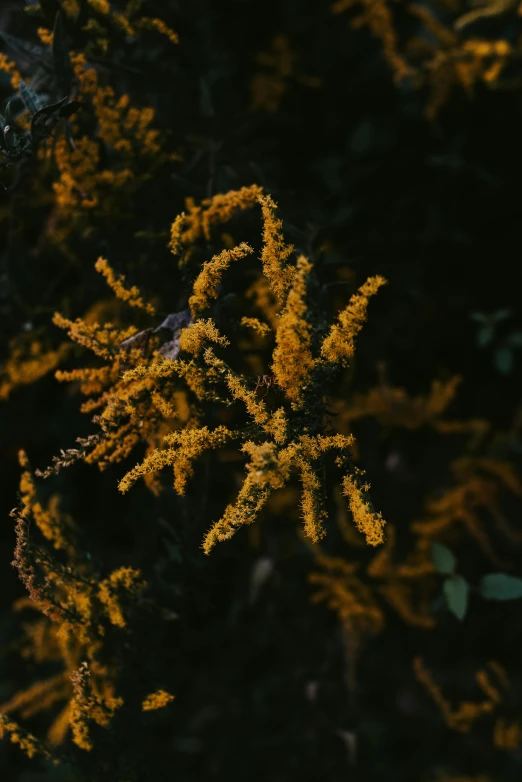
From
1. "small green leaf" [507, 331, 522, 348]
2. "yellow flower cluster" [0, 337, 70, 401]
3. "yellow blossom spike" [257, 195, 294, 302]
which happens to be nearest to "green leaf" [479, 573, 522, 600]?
"small green leaf" [507, 331, 522, 348]

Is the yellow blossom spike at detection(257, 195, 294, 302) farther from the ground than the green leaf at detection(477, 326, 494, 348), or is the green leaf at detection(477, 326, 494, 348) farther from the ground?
the green leaf at detection(477, 326, 494, 348)

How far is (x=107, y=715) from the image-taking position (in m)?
1.38

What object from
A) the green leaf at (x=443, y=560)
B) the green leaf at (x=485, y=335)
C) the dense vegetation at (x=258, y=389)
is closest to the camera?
the dense vegetation at (x=258, y=389)

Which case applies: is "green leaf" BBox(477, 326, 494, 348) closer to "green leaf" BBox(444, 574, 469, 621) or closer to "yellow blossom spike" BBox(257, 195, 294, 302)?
"green leaf" BBox(444, 574, 469, 621)

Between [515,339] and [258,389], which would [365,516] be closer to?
[258,389]

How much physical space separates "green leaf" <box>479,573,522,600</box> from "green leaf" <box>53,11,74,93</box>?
1.66 meters

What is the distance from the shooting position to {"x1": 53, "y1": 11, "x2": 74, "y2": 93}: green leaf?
1.42 m

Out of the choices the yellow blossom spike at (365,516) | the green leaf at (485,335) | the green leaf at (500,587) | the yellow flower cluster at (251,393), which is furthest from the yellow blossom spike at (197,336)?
the green leaf at (485,335)

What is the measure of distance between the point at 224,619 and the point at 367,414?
31.5 inches

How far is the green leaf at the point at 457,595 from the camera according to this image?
65.2 inches

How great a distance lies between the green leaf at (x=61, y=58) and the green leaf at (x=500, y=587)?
1655 mm

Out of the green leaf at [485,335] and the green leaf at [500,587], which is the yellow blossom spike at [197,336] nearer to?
the green leaf at [500,587]

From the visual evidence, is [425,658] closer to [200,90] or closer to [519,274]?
[519,274]

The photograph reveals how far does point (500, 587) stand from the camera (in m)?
1.76
